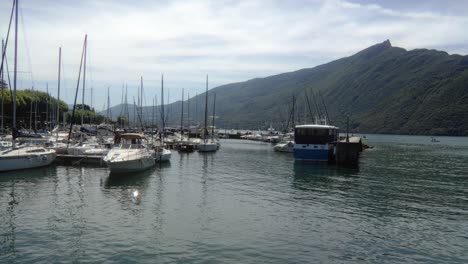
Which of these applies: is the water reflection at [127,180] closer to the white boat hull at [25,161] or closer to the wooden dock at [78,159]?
the white boat hull at [25,161]

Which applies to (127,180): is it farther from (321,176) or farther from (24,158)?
(321,176)

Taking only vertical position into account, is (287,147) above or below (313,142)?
below

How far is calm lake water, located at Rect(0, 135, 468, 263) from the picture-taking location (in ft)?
65.3

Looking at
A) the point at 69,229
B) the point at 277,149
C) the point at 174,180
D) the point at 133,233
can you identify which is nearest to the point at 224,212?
the point at 133,233

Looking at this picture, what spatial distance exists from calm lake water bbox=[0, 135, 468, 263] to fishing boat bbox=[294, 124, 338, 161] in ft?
71.3

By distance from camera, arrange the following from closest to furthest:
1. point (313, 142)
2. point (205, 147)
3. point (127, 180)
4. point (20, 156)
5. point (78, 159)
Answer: point (127, 180) → point (20, 156) → point (78, 159) → point (313, 142) → point (205, 147)

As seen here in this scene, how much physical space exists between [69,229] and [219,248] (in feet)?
29.6

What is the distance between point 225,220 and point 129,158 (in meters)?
24.0

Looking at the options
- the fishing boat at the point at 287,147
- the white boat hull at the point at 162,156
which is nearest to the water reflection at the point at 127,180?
the white boat hull at the point at 162,156

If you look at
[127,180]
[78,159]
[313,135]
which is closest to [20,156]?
[78,159]

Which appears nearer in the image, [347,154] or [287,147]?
[347,154]

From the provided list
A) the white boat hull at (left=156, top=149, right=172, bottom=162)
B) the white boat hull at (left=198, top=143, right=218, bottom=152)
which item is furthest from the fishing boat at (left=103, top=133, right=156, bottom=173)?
the white boat hull at (left=198, top=143, right=218, bottom=152)

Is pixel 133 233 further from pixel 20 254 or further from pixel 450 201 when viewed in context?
pixel 450 201

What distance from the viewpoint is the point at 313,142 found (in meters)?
70.2
